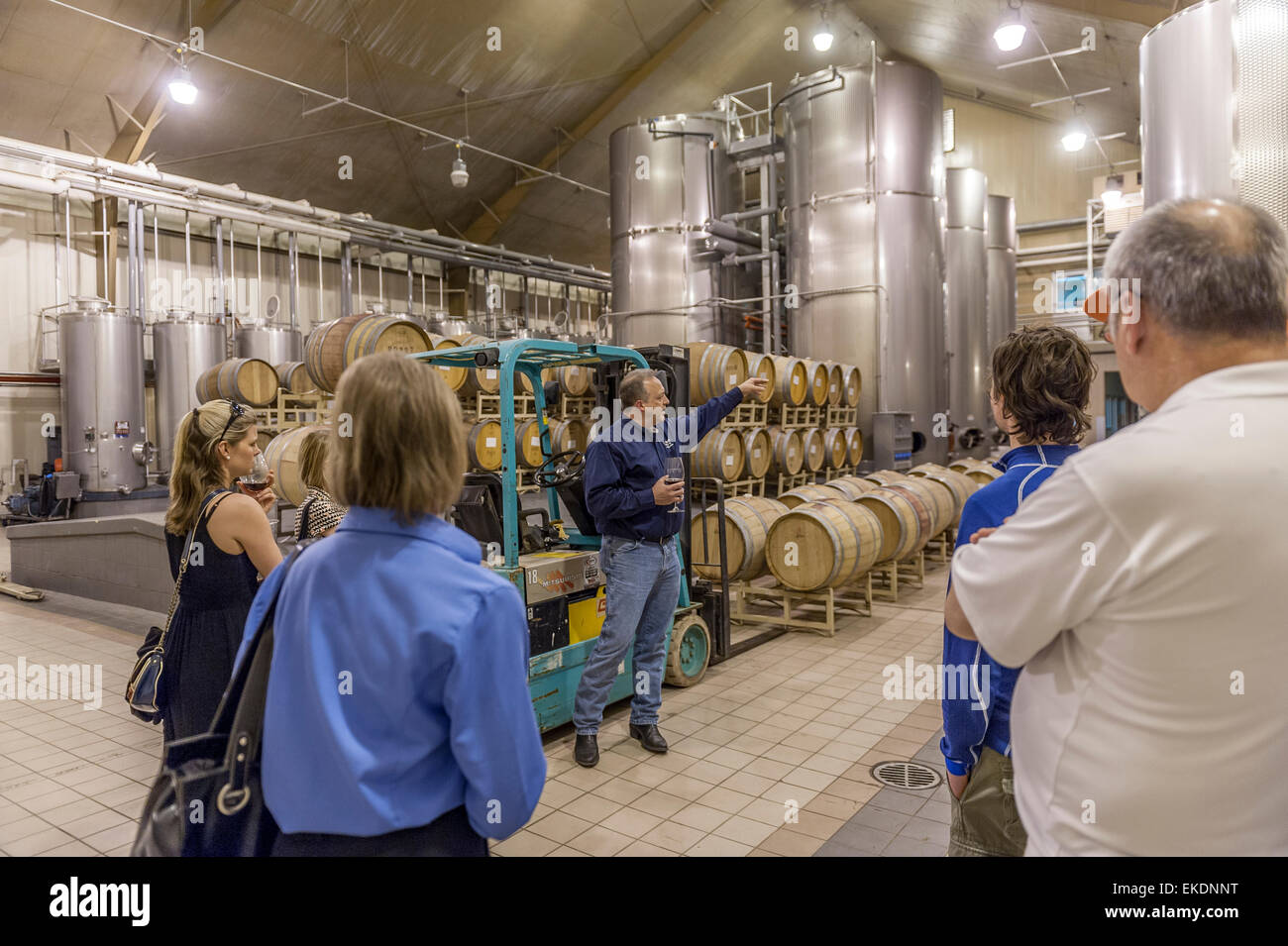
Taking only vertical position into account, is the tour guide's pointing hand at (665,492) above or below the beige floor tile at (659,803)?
above

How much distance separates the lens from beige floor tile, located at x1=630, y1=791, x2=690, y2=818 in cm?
368

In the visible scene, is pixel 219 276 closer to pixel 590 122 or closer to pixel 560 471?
pixel 590 122

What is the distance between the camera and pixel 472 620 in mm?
1379

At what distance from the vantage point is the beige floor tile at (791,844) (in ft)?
10.7

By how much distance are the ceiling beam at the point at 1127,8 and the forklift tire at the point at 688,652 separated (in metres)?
9.40

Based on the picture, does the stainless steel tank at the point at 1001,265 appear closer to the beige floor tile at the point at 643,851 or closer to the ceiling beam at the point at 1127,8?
the ceiling beam at the point at 1127,8

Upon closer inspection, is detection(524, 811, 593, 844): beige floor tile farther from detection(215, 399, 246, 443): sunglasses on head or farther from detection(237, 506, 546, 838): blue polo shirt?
detection(237, 506, 546, 838): blue polo shirt

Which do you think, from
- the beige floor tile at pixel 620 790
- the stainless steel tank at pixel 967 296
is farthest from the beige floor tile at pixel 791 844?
the stainless steel tank at pixel 967 296

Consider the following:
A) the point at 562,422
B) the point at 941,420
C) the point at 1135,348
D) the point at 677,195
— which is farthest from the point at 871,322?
the point at 1135,348

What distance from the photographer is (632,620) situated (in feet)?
13.8

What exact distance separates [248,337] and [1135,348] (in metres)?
13.9
